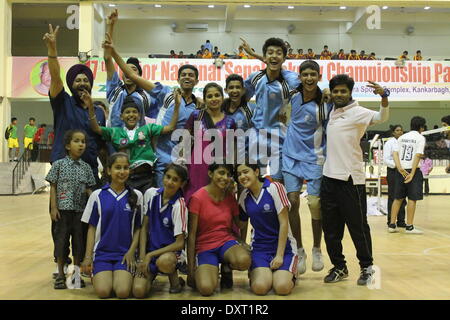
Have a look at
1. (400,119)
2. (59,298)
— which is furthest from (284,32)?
(59,298)

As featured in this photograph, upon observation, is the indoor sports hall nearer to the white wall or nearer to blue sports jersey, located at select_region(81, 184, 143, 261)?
the white wall

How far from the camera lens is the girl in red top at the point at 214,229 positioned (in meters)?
3.49

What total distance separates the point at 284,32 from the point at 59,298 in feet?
74.6

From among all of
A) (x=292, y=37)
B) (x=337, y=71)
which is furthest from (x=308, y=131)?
(x=292, y=37)

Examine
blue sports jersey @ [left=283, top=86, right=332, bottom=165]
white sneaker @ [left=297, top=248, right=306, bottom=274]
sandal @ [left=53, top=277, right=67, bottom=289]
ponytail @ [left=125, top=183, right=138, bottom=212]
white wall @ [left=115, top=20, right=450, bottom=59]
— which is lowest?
sandal @ [left=53, top=277, right=67, bottom=289]

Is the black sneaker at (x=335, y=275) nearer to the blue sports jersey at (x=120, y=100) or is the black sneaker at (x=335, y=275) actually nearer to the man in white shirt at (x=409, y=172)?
the blue sports jersey at (x=120, y=100)

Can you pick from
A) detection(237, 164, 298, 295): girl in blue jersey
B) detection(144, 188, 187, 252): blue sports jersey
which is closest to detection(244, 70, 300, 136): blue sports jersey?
detection(237, 164, 298, 295): girl in blue jersey

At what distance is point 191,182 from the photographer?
3920 millimetres

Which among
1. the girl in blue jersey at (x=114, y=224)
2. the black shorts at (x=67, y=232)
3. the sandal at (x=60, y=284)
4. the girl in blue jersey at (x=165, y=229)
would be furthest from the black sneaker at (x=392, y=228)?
the sandal at (x=60, y=284)

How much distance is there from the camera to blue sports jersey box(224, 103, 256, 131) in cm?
402

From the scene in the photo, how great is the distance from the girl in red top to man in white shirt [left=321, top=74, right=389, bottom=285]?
76 cm

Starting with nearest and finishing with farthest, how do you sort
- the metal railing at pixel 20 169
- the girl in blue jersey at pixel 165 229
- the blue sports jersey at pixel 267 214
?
the girl in blue jersey at pixel 165 229
the blue sports jersey at pixel 267 214
the metal railing at pixel 20 169

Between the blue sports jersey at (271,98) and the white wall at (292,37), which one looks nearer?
the blue sports jersey at (271,98)
